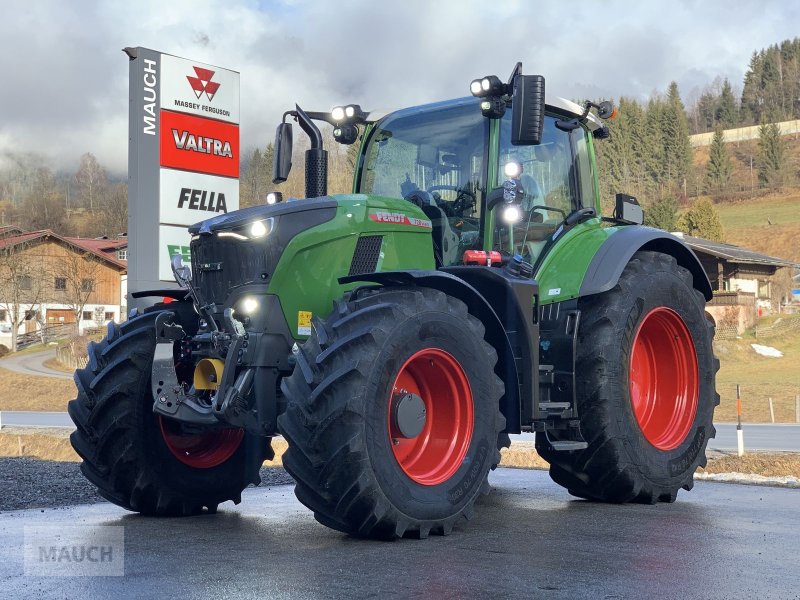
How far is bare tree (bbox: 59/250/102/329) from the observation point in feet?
226

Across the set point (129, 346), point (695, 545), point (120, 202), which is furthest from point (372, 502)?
point (120, 202)

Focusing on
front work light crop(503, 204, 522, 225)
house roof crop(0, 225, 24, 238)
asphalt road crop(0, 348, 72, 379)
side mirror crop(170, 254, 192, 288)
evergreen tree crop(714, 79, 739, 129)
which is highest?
evergreen tree crop(714, 79, 739, 129)

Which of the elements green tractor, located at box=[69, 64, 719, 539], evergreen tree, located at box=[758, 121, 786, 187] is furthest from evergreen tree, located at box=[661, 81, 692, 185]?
green tractor, located at box=[69, 64, 719, 539]

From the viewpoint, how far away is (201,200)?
1301 centimetres

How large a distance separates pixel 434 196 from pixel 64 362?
48.5 meters

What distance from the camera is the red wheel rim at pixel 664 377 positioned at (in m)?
8.63

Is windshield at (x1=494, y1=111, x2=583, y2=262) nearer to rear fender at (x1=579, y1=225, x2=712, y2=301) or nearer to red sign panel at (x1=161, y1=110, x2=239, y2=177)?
rear fender at (x1=579, y1=225, x2=712, y2=301)

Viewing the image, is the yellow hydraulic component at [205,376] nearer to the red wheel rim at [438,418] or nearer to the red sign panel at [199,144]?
the red wheel rim at [438,418]

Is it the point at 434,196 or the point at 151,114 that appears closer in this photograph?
the point at 434,196

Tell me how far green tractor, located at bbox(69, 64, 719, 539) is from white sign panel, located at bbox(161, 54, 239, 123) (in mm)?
4651

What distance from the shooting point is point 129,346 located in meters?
7.25

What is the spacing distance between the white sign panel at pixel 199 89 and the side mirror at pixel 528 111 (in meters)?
6.91

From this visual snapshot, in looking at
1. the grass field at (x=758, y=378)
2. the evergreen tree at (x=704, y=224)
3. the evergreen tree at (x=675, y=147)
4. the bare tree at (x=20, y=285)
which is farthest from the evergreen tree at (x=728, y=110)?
the bare tree at (x=20, y=285)

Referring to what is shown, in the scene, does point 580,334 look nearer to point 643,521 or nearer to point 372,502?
point 643,521
